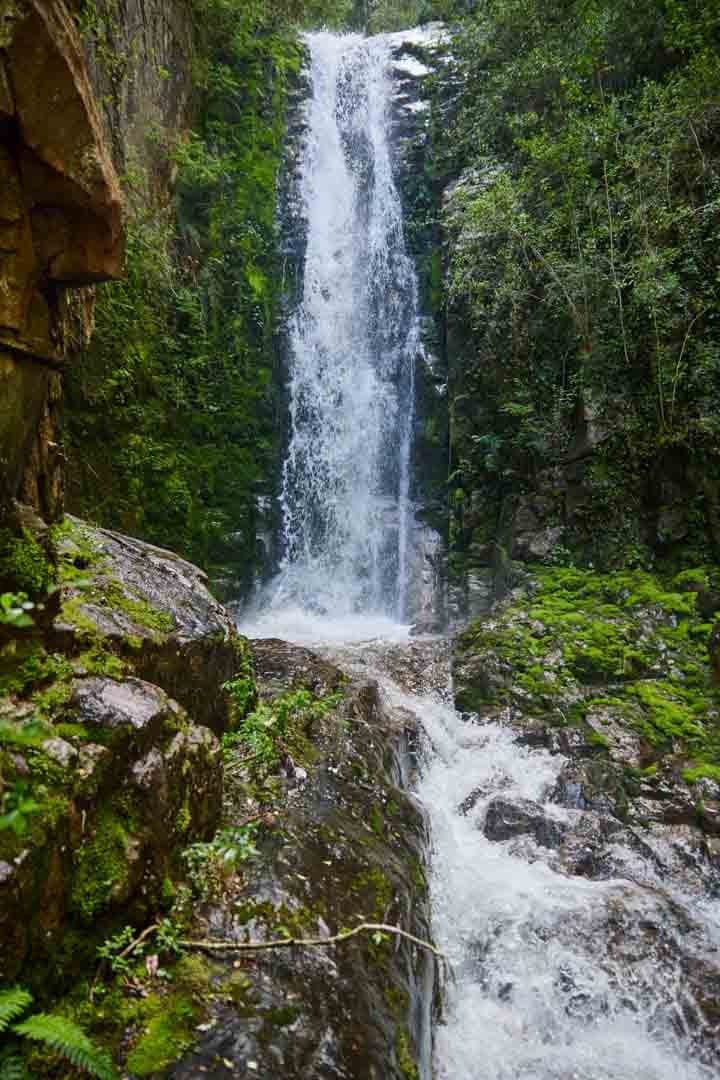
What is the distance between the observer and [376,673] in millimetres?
8039

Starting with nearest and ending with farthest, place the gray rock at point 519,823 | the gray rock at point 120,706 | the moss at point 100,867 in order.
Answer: the moss at point 100,867 → the gray rock at point 120,706 → the gray rock at point 519,823

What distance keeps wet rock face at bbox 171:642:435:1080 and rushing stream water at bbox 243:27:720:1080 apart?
1.94 feet

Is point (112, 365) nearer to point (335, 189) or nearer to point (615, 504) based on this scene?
point (615, 504)

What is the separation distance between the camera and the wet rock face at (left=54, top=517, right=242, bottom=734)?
11.4 ft

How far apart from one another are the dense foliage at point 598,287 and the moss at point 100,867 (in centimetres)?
825

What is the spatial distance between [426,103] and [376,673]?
15179 mm

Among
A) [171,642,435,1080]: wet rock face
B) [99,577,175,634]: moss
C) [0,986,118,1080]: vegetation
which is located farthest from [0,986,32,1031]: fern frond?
[99,577,175,634]: moss

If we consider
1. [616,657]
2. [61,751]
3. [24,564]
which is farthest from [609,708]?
[24,564]

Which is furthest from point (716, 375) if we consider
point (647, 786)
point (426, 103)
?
point (426, 103)

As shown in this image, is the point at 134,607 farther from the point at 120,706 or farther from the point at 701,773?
the point at 701,773

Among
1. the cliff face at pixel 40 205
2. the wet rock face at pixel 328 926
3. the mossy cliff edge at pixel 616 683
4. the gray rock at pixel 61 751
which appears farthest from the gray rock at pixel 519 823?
the cliff face at pixel 40 205

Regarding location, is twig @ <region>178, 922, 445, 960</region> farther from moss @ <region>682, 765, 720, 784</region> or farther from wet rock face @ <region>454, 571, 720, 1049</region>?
moss @ <region>682, 765, 720, 784</region>

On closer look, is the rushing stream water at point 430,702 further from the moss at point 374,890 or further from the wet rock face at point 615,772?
the moss at point 374,890

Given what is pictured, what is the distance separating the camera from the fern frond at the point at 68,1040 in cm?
172
